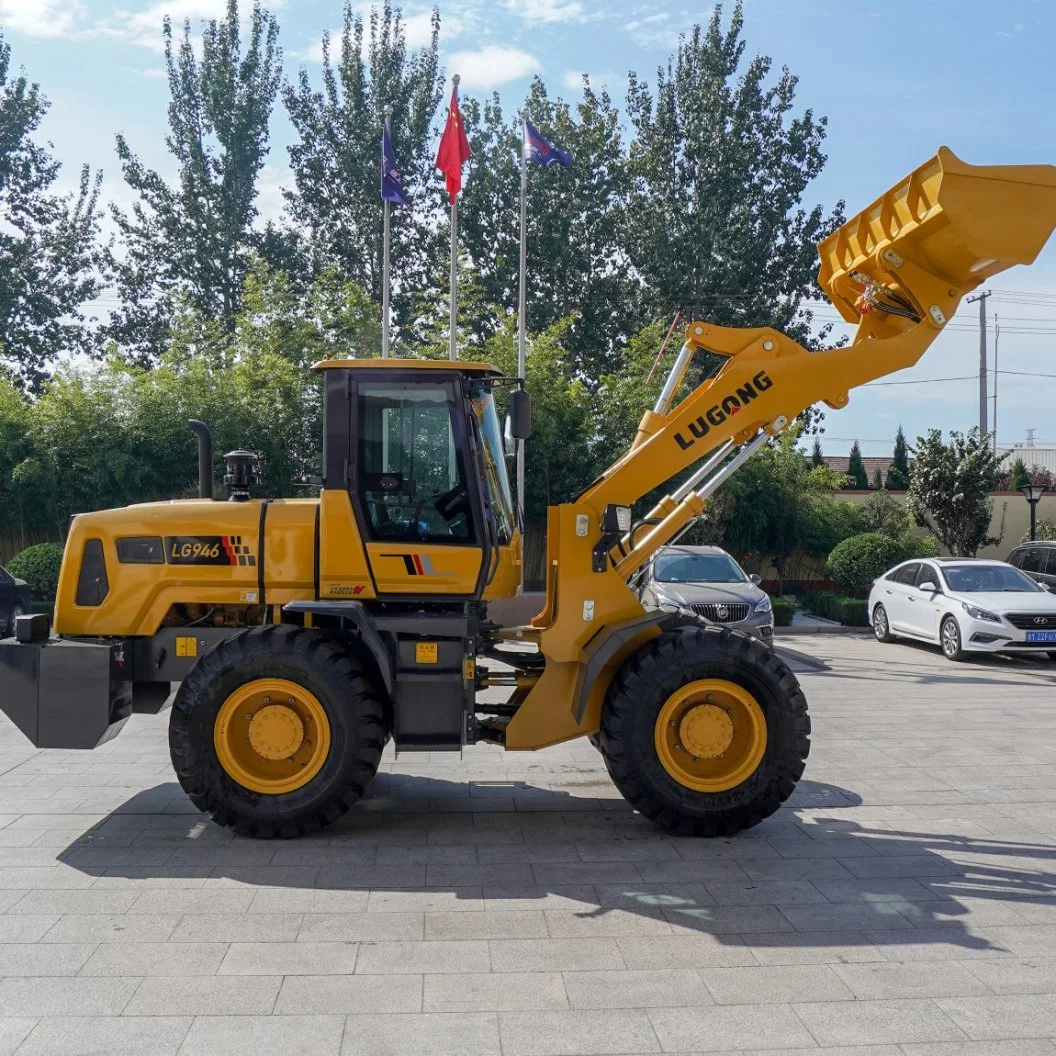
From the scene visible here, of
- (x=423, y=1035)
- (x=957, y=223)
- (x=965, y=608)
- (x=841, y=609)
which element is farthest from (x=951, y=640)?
(x=423, y=1035)

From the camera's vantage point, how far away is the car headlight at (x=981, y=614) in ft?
49.8

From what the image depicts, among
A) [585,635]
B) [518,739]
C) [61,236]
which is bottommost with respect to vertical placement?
[518,739]

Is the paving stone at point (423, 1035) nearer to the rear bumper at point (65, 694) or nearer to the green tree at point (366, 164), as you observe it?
the rear bumper at point (65, 694)

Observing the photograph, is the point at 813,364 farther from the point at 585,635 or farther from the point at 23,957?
the point at 23,957

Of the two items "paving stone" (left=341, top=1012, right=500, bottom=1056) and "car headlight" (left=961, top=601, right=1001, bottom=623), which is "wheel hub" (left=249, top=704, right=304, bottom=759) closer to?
"paving stone" (left=341, top=1012, right=500, bottom=1056)

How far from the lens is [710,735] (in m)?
6.81

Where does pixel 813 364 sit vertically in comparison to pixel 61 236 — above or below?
below

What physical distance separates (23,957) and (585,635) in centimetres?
355

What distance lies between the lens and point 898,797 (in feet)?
26.0

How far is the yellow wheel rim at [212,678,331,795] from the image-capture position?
6.71m

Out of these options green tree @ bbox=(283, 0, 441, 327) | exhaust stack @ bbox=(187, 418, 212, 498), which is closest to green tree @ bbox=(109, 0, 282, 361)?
green tree @ bbox=(283, 0, 441, 327)

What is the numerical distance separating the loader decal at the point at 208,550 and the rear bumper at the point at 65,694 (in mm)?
731

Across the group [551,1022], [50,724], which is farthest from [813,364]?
[50,724]

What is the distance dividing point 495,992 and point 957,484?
794 inches
